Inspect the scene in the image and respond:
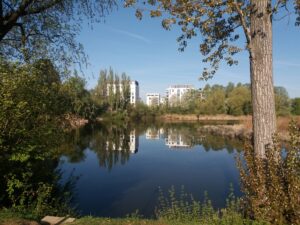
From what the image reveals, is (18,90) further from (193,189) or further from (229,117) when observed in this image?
(229,117)

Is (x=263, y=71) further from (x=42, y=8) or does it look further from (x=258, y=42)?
(x=42, y=8)

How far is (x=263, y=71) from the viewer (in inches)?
196

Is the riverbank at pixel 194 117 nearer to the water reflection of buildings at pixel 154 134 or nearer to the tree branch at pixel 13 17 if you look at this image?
the water reflection of buildings at pixel 154 134

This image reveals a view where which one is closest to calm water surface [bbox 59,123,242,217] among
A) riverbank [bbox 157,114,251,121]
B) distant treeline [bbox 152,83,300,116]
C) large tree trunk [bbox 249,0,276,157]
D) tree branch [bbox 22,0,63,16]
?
large tree trunk [bbox 249,0,276,157]

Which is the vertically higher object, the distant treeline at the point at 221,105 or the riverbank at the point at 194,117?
the distant treeline at the point at 221,105

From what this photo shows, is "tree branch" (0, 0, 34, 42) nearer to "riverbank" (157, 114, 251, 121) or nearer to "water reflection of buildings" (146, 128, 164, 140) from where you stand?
"water reflection of buildings" (146, 128, 164, 140)

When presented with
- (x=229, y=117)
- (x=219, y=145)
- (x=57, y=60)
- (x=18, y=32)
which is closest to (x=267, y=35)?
(x=57, y=60)

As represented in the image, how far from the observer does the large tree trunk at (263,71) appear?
16.3 ft

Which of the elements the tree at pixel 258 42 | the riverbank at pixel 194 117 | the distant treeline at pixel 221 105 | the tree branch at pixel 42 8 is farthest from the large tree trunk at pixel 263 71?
the riverbank at pixel 194 117

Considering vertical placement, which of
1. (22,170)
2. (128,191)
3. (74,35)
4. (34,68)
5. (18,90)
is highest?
(74,35)

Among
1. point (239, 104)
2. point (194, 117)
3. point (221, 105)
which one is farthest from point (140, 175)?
point (221, 105)

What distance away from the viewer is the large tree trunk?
4957mm

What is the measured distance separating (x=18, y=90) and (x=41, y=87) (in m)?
0.85

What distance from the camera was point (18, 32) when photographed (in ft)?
27.2
